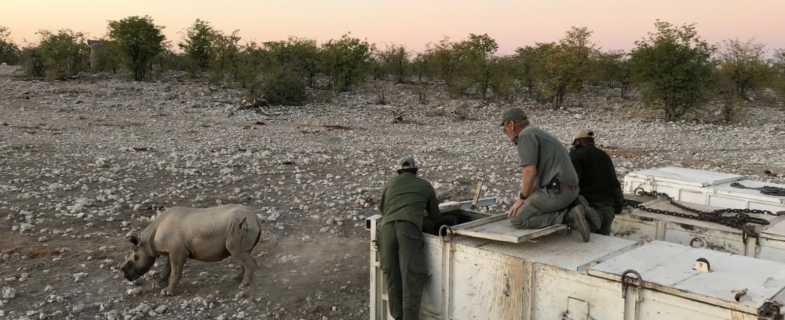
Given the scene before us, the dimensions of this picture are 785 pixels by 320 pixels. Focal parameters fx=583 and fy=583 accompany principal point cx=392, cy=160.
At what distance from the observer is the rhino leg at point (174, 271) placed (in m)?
6.45

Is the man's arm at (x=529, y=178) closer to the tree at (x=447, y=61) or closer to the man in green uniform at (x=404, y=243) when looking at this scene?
the man in green uniform at (x=404, y=243)

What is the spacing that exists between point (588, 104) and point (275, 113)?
16.9 metres

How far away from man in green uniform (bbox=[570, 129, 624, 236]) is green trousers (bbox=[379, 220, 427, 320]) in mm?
2004

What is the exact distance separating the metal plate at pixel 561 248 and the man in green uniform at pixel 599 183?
103 cm

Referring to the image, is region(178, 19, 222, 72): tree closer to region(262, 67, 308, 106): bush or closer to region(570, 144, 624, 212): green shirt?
region(262, 67, 308, 106): bush

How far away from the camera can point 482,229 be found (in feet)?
15.9

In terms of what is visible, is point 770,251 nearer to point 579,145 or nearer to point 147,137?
point 579,145

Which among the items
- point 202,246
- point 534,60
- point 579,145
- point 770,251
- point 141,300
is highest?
point 534,60

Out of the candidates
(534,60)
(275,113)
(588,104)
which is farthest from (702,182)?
(534,60)

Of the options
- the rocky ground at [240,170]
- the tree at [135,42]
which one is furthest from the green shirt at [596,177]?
the tree at [135,42]

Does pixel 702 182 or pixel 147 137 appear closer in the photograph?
pixel 702 182

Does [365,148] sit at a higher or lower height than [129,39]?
lower

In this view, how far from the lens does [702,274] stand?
376 cm

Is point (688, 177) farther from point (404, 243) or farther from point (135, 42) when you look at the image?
point (135, 42)
